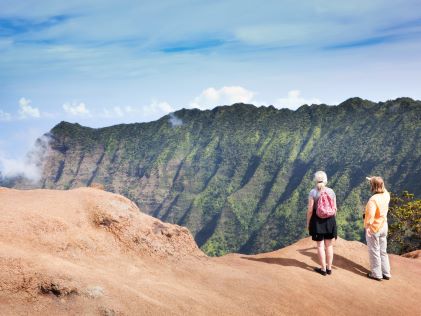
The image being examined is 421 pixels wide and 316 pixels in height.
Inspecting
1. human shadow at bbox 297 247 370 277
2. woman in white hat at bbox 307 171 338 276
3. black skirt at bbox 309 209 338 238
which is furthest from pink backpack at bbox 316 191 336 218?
human shadow at bbox 297 247 370 277

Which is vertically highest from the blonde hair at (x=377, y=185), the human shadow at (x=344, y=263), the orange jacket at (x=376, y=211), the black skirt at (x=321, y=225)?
the blonde hair at (x=377, y=185)

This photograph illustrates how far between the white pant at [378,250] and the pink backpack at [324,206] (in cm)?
182

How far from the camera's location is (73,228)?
12.5 meters

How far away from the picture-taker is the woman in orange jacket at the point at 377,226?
13.9 metres

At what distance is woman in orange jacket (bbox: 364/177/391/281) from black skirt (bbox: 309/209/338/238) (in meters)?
1.10

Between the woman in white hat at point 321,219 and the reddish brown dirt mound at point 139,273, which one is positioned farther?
the woman in white hat at point 321,219

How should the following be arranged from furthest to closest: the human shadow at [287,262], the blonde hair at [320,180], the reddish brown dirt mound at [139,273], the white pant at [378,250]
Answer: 1. the human shadow at [287,262]
2. the white pant at [378,250]
3. the blonde hair at [320,180]
4. the reddish brown dirt mound at [139,273]

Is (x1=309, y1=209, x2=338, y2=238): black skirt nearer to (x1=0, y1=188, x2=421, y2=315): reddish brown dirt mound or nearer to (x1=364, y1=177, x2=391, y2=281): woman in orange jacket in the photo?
(x1=364, y1=177, x2=391, y2=281): woman in orange jacket

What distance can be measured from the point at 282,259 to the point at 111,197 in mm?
5878

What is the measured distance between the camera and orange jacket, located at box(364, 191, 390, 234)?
13883 millimetres

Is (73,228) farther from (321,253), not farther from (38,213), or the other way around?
(321,253)

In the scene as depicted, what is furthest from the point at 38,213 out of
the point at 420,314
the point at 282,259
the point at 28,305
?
the point at 420,314

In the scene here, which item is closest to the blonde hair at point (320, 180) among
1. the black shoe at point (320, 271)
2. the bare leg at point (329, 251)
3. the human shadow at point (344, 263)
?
the bare leg at point (329, 251)

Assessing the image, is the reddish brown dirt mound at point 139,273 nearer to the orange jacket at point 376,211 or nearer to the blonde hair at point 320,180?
the orange jacket at point 376,211
